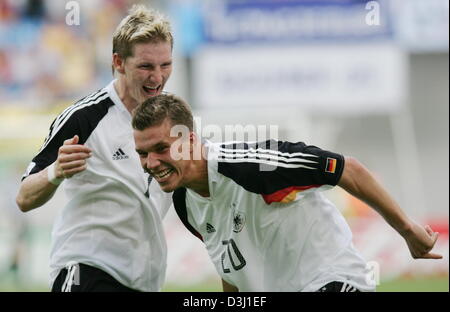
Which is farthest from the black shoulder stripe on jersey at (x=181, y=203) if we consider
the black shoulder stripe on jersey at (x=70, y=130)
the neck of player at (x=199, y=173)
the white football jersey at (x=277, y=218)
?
the black shoulder stripe on jersey at (x=70, y=130)

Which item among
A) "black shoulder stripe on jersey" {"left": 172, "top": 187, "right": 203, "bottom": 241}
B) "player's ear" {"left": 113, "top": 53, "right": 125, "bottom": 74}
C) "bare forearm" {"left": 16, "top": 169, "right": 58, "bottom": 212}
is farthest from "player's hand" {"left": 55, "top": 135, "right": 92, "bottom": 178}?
"player's ear" {"left": 113, "top": 53, "right": 125, "bottom": 74}

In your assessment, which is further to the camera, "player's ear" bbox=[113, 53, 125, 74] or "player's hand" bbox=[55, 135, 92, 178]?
Answer: "player's ear" bbox=[113, 53, 125, 74]

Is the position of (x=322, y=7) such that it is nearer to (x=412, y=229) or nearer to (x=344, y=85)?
(x=344, y=85)

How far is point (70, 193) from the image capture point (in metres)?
5.43

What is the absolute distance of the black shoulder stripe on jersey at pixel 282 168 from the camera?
14.9 feet

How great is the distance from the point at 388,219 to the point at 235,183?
0.87 metres

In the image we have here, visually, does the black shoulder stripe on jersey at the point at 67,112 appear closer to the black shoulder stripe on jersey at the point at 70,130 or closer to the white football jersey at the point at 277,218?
the black shoulder stripe on jersey at the point at 70,130

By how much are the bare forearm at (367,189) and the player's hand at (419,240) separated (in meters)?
0.10

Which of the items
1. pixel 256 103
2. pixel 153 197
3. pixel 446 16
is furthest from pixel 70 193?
pixel 446 16

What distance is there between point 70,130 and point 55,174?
15.8 inches

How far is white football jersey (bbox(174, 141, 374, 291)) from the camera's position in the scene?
15.0ft

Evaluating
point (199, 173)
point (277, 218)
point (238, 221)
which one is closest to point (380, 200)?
point (277, 218)

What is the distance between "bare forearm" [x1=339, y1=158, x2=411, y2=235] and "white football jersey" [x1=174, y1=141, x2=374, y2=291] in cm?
7

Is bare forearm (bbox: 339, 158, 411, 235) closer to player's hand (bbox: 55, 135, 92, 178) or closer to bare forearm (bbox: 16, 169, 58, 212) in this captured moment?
player's hand (bbox: 55, 135, 92, 178)
